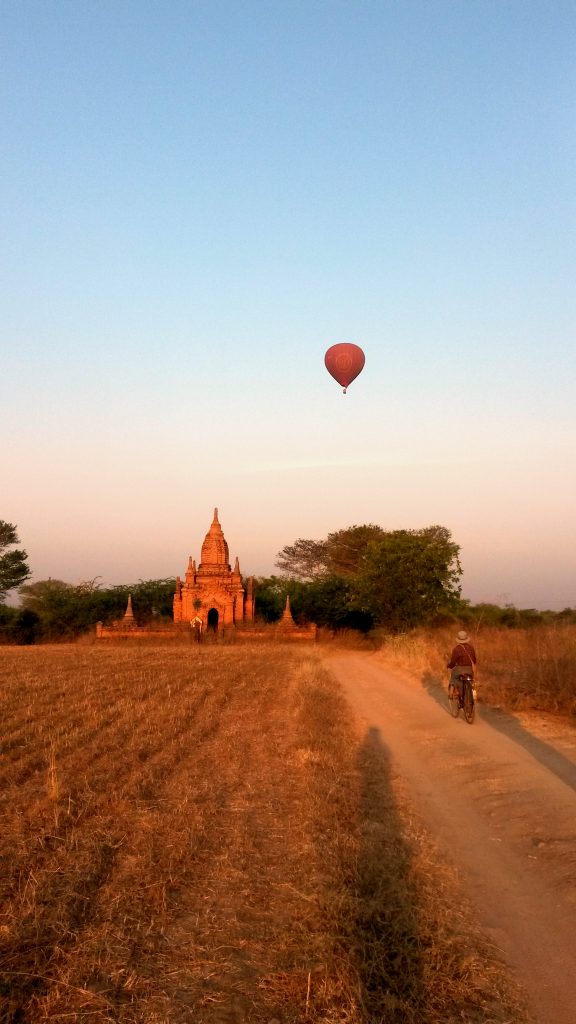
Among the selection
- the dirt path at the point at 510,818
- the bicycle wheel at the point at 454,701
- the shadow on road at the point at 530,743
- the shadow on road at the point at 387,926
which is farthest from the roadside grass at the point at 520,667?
the shadow on road at the point at 387,926

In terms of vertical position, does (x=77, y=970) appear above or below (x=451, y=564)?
below

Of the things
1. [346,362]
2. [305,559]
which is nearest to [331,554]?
[305,559]

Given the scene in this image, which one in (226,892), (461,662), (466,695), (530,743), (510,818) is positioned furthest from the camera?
(461,662)

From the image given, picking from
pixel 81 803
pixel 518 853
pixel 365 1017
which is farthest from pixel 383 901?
pixel 81 803

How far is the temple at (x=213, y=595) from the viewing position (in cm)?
4003

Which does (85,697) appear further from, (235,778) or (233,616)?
(233,616)

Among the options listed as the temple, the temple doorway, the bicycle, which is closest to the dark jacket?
the bicycle

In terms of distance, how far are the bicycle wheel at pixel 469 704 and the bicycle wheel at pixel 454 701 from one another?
278mm

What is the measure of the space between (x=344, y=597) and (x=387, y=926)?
40.8 m

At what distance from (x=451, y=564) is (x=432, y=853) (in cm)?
3105

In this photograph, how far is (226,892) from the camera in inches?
187

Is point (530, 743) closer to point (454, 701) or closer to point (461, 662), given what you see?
point (461, 662)

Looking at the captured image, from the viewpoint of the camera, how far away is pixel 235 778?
784 centimetres

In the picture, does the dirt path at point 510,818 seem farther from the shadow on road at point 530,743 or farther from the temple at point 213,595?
the temple at point 213,595
